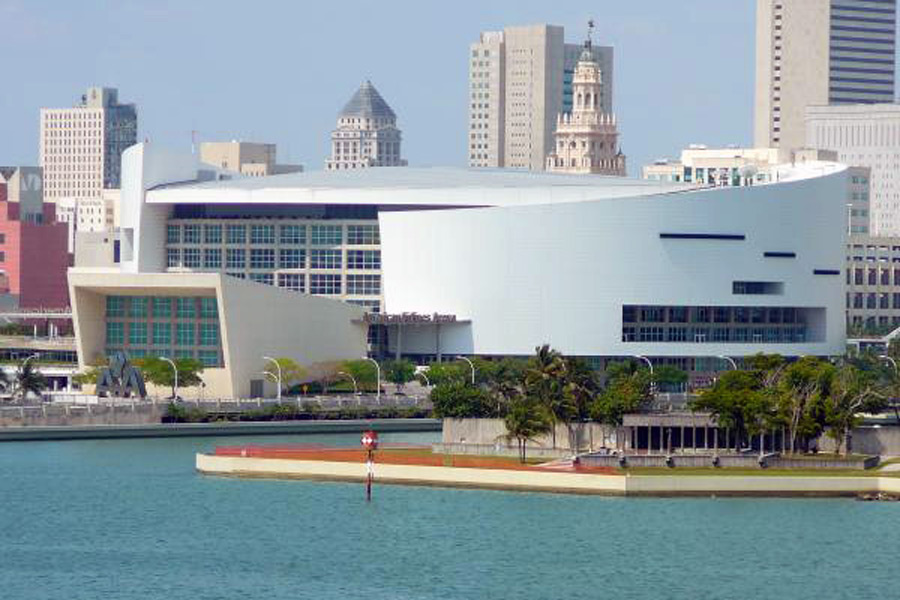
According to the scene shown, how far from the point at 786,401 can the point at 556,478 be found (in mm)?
12240

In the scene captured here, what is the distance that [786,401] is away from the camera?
113375 millimetres

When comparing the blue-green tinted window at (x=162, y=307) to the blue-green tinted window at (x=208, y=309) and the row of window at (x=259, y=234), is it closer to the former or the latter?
the blue-green tinted window at (x=208, y=309)

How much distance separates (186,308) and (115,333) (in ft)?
16.7

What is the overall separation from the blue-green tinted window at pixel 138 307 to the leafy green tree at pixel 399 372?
1512 centimetres

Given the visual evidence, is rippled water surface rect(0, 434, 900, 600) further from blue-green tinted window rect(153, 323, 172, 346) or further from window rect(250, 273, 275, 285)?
window rect(250, 273, 275, 285)

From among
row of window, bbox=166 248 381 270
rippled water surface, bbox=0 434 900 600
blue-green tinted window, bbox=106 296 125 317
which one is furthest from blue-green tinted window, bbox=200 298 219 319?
rippled water surface, bbox=0 434 900 600

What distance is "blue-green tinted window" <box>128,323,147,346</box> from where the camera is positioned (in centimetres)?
15962

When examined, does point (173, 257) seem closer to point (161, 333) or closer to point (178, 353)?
point (161, 333)

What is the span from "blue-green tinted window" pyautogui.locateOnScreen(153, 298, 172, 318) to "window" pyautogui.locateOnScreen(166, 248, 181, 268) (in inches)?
886

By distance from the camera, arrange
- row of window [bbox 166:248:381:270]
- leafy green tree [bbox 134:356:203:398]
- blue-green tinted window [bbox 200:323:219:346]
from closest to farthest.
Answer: leafy green tree [bbox 134:356:203:398] → blue-green tinted window [bbox 200:323:219:346] → row of window [bbox 166:248:381:270]

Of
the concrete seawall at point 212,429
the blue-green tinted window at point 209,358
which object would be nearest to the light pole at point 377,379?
the concrete seawall at point 212,429

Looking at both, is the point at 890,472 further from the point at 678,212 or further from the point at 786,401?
the point at 678,212

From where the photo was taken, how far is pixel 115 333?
16050 cm

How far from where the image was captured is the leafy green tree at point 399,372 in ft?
532
